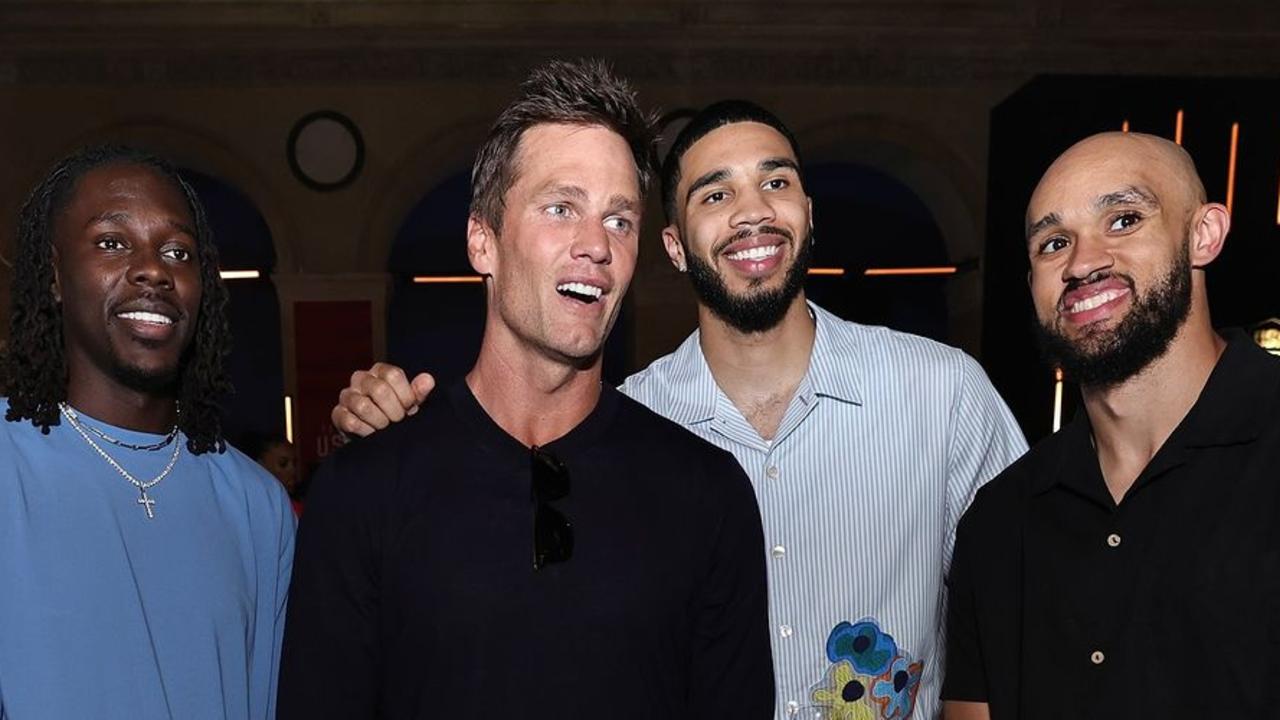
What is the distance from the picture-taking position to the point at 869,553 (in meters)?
1.85

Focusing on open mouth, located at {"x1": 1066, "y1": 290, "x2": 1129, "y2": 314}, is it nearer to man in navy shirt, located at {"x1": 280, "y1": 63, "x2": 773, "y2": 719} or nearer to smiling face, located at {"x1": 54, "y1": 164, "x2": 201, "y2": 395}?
man in navy shirt, located at {"x1": 280, "y1": 63, "x2": 773, "y2": 719}

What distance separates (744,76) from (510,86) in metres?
1.93

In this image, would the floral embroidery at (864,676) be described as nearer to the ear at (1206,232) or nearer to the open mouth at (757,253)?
the open mouth at (757,253)

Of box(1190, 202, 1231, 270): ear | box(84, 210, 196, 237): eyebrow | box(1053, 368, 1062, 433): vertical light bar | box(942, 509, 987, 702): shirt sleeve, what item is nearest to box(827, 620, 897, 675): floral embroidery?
box(942, 509, 987, 702): shirt sleeve

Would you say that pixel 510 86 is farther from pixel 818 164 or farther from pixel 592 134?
pixel 592 134

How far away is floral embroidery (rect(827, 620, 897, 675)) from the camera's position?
1.80m

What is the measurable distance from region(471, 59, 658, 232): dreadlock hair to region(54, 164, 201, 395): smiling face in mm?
497

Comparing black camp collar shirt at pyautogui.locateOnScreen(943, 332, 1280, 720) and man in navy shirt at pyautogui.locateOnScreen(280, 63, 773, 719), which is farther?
black camp collar shirt at pyautogui.locateOnScreen(943, 332, 1280, 720)

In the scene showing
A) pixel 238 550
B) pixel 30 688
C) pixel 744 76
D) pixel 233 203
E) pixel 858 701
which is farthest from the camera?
pixel 233 203

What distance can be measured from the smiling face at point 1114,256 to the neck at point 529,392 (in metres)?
0.81

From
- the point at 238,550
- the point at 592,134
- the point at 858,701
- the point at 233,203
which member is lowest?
the point at 858,701

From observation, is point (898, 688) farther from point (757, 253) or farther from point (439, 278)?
point (439, 278)

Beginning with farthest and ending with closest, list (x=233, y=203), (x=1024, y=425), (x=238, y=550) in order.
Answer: (x=233, y=203) → (x=1024, y=425) → (x=238, y=550)

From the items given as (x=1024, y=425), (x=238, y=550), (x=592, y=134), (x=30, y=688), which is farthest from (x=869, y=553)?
(x=1024, y=425)
